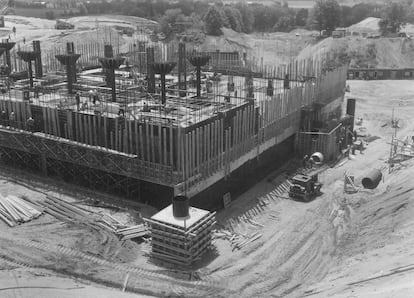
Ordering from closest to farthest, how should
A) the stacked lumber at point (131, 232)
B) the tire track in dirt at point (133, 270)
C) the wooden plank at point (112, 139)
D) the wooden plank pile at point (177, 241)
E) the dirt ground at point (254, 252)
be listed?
the dirt ground at point (254, 252), the tire track in dirt at point (133, 270), the wooden plank pile at point (177, 241), the stacked lumber at point (131, 232), the wooden plank at point (112, 139)

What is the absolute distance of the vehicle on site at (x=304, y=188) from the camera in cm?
2466

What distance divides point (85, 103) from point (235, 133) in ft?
24.8

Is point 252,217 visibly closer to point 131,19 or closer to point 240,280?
point 240,280

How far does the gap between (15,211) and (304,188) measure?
42.2 feet

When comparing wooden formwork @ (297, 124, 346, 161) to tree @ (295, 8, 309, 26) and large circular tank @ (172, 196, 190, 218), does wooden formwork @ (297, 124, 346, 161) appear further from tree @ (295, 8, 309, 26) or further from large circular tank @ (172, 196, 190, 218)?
tree @ (295, 8, 309, 26)

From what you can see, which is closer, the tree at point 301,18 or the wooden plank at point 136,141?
the wooden plank at point 136,141

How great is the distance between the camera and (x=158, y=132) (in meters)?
21.7

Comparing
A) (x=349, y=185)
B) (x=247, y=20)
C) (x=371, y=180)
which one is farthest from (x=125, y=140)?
(x=247, y=20)

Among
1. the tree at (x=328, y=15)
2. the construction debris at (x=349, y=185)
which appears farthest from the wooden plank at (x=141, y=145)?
the tree at (x=328, y=15)

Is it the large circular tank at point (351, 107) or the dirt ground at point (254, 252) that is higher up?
the large circular tank at point (351, 107)

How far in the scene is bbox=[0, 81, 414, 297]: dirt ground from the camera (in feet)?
52.0

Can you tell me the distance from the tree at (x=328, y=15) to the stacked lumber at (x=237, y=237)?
215 ft

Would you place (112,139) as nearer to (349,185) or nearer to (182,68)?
(349,185)

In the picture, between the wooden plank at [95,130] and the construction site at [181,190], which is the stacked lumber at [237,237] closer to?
the construction site at [181,190]
